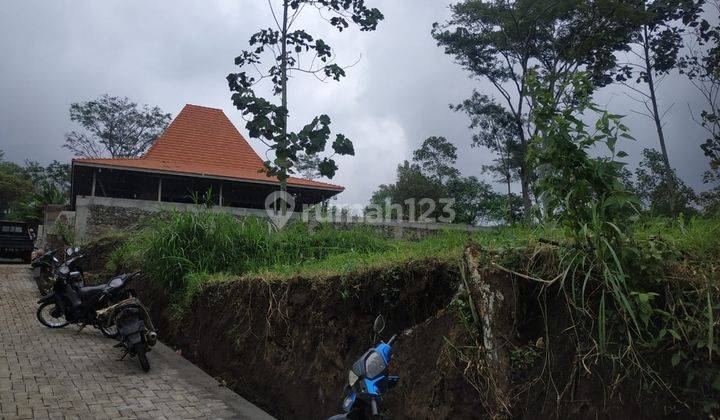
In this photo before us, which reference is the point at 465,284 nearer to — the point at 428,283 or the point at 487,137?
the point at 428,283

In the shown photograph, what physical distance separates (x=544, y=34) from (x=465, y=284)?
19.5 metres

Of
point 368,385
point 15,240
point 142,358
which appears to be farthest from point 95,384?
point 15,240

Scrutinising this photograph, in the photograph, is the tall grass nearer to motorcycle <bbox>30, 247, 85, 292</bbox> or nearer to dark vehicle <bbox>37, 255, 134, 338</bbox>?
dark vehicle <bbox>37, 255, 134, 338</bbox>

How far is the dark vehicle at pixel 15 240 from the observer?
18.3 m

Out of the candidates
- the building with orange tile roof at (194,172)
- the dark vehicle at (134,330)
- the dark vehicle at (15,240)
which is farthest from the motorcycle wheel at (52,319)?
the dark vehicle at (15,240)

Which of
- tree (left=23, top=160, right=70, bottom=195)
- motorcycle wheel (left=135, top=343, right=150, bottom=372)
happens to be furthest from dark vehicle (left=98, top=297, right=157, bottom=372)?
tree (left=23, top=160, right=70, bottom=195)

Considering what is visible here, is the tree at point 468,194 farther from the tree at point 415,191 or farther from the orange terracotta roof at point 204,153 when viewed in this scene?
the orange terracotta roof at point 204,153

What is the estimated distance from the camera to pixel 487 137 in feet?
81.6

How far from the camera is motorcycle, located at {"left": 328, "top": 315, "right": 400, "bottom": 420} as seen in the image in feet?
8.22

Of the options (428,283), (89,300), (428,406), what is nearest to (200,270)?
(89,300)

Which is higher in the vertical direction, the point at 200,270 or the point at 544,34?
the point at 544,34

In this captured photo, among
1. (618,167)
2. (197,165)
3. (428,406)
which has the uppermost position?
(197,165)

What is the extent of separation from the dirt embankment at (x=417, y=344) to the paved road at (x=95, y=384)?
0.93ft

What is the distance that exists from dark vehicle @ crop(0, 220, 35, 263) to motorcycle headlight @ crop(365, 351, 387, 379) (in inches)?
754
